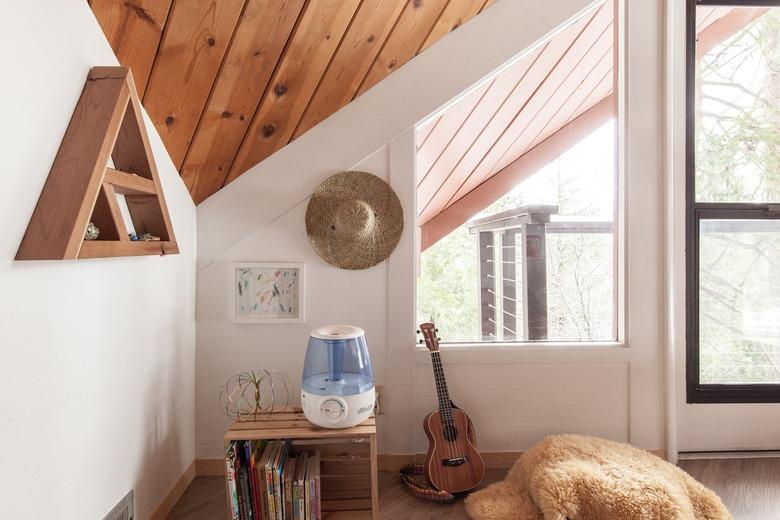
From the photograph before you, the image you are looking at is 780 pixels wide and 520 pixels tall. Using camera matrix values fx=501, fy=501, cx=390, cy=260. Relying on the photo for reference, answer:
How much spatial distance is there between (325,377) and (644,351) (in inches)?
59.0

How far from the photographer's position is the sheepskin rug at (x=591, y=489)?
168 cm

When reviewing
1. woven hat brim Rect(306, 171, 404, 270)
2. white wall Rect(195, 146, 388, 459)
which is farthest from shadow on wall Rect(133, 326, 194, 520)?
woven hat brim Rect(306, 171, 404, 270)

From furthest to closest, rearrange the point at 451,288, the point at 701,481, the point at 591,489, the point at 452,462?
the point at 451,288, the point at 701,481, the point at 452,462, the point at 591,489

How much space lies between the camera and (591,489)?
5.66 feet

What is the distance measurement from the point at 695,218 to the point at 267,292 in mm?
2037

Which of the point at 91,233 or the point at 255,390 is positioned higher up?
the point at 91,233

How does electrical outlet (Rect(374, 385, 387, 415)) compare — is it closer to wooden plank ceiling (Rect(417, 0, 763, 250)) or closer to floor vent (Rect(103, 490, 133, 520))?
wooden plank ceiling (Rect(417, 0, 763, 250))

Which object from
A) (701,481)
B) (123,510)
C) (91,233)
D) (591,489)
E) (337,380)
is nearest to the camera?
(91,233)

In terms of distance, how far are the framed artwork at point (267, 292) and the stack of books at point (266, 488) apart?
59 cm

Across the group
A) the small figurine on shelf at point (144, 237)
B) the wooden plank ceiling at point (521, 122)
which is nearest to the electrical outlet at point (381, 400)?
the wooden plank ceiling at point (521, 122)

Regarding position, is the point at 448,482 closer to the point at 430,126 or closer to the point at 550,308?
the point at 550,308

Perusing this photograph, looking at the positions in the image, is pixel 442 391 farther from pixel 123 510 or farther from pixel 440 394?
pixel 123 510

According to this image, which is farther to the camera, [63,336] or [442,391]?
[442,391]

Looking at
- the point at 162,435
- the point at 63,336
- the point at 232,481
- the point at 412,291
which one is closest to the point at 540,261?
the point at 412,291
